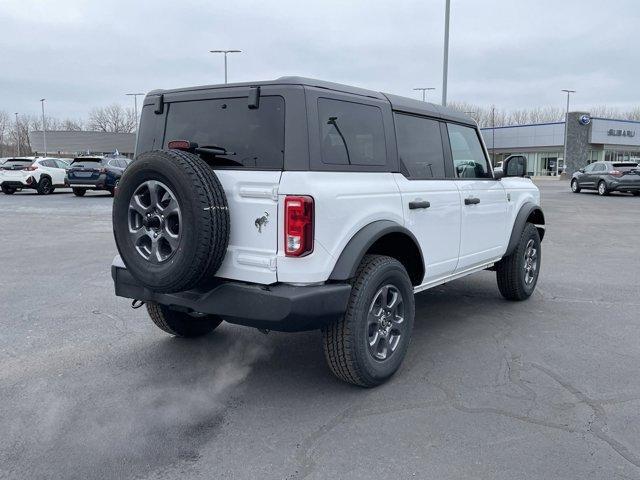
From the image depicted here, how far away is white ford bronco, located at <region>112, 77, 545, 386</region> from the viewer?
10.8ft

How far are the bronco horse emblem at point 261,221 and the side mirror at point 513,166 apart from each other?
3035mm

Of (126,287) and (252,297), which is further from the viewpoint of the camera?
(126,287)

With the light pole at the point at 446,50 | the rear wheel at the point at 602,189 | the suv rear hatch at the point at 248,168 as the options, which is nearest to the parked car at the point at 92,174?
the light pole at the point at 446,50

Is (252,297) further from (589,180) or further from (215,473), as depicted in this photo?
(589,180)

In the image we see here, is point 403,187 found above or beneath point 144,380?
above

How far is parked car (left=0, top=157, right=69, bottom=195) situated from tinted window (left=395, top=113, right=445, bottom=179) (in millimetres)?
22368

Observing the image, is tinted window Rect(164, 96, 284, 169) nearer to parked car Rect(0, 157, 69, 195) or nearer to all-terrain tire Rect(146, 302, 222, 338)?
all-terrain tire Rect(146, 302, 222, 338)

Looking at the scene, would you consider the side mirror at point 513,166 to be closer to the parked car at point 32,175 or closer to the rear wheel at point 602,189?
the parked car at point 32,175

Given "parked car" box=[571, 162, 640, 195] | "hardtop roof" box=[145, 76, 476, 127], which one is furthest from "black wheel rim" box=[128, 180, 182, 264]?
"parked car" box=[571, 162, 640, 195]

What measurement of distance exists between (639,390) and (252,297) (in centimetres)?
266

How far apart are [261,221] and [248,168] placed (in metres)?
0.36

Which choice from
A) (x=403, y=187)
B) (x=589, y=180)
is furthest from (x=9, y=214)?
(x=589, y=180)

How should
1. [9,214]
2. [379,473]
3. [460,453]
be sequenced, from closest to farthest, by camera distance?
[379,473]
[460,453]
[9,214]

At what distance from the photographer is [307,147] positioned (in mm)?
3367
